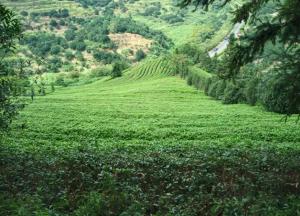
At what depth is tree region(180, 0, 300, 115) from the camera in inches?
493

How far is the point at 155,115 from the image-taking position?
40562mm

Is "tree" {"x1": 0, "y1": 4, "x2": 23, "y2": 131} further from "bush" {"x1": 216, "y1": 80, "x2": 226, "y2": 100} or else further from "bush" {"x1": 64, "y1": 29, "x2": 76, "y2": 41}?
"bush" {"x1": 64, "y1": 29, "x2": 76, "y2": 41}

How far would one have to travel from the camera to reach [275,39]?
13.0 metres

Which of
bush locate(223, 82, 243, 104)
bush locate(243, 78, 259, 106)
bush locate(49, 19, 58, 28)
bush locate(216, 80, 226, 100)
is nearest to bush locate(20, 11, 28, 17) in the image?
bush locate(49, 19, 58, 28)

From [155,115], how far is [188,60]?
Result: 205 ft

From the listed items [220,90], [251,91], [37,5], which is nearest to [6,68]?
[251,91]

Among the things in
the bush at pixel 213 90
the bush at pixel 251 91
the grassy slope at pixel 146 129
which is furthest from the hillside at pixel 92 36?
the grassy slope at pixel 146 129

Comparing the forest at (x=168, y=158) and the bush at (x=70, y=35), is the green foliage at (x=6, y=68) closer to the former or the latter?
the forest at (x=168, y=158)

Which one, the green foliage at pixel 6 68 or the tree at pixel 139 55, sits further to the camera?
the tree at pixel 139 55

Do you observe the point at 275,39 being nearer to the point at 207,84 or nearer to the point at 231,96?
the point at 231,96

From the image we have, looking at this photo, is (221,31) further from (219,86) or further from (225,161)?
(225,161)

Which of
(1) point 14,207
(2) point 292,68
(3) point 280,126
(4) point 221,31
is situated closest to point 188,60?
(4) point 221,31

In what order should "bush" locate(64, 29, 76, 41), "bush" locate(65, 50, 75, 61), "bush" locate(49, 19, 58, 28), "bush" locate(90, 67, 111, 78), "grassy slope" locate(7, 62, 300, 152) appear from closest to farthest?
"grassy slope" locate(7, 62, 300, 152), "bush" locate(90, 67, 111, 78), "bush" locate(65, 50, 75, 61), "bush" locate(64, 29, 76, 41), "bush" locate(49, 19, 58, 28)

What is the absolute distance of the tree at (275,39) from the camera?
12523 millimetres
